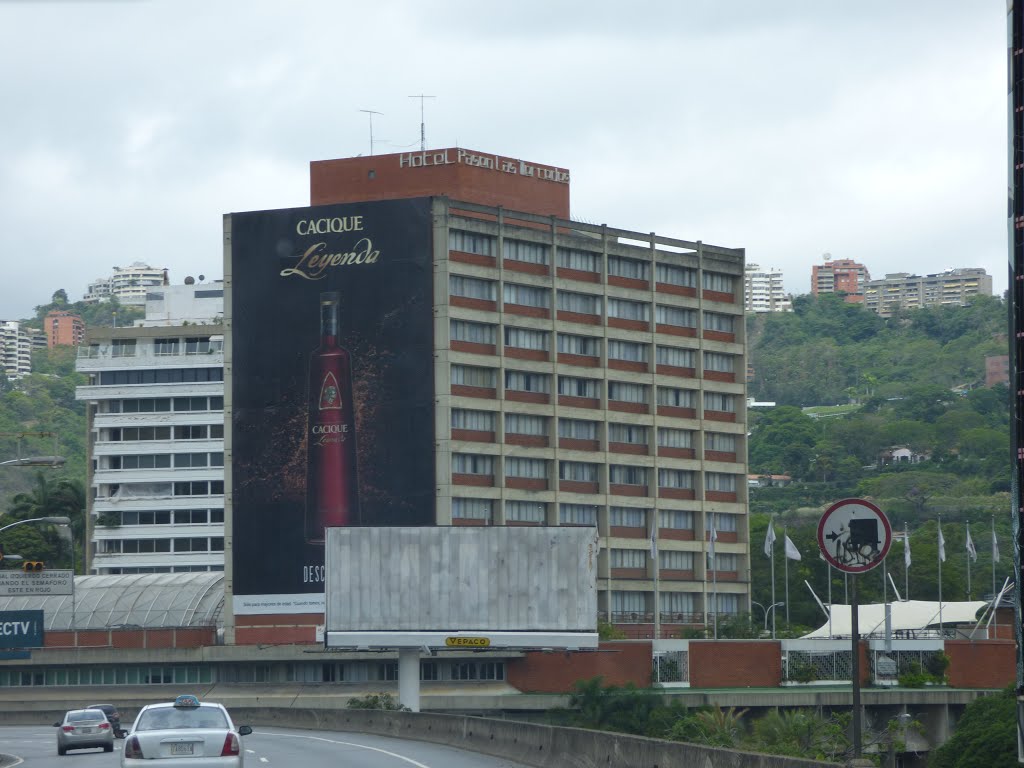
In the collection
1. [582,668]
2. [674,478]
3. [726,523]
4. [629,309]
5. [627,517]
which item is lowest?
[582,668]

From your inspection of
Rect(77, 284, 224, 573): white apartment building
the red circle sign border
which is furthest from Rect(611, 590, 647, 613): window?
the red circle sign border

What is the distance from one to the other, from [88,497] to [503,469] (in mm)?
63874

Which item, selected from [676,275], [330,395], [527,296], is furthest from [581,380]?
[330,395]

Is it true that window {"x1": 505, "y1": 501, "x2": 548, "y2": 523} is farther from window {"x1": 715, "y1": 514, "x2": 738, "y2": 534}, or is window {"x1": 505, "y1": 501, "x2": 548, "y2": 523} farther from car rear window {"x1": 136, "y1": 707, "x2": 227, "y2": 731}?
car rear window {"x1": 136, "y1": 707, "x2": 227, "y2": 731}

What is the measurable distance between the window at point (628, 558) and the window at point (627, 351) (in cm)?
1337

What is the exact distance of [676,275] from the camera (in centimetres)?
13075

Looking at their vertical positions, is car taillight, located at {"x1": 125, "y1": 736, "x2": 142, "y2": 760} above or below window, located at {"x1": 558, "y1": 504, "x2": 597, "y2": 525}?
below

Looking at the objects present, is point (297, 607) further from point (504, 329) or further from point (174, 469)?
point (174, 469)

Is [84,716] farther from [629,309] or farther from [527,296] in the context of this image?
[629,309]

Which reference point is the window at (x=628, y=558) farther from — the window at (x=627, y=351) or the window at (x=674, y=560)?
the window at (x=627, y=351)

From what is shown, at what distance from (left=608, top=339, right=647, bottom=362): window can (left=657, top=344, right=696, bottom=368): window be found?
4.38 ft

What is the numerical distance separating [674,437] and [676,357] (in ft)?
18.8

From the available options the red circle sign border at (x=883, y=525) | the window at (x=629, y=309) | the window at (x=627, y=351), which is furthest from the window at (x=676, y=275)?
the red circle sign border at (x=883, y=525)

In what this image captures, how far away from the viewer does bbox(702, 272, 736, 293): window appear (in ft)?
436
